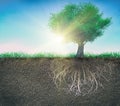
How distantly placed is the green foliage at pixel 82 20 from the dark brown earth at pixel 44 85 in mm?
1702

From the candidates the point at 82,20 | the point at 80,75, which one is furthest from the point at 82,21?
the point at 80,75

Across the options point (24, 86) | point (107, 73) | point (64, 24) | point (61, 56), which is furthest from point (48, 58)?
point (64, 24)

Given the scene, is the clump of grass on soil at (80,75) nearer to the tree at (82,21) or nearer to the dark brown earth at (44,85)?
the dark brown earth at (44,85)

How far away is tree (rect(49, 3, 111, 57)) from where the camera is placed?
4.41m

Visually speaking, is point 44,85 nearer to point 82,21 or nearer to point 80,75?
point 80,75

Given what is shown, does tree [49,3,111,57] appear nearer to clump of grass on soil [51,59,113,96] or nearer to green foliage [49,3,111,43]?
green foliage [49,3,111,43]

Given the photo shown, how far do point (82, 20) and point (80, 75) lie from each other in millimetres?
1963

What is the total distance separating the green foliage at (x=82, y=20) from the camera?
4.44 metres

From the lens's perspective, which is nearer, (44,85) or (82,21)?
Answer: (44,85)

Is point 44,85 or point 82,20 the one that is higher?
point 82,20

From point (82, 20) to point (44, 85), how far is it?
200 centimetres

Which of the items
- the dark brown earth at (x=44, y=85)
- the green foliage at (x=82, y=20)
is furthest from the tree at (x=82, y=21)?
the dark brown earth at (x=44, y=85)

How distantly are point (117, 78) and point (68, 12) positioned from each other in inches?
80.1

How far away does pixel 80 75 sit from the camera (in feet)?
8.68
